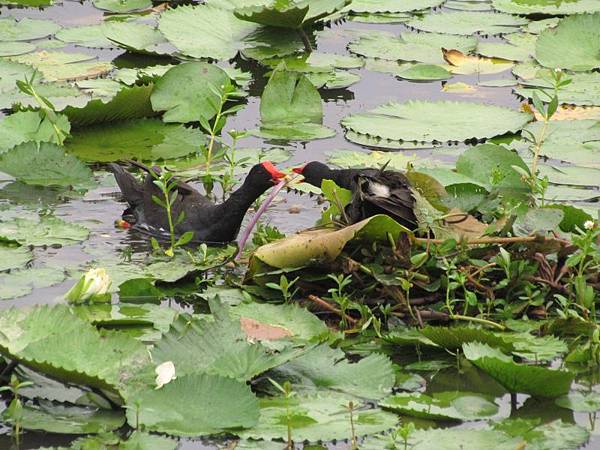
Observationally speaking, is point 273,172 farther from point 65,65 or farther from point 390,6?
point 390,6

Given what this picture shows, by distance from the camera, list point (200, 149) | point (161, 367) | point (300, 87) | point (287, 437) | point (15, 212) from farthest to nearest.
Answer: point (300, 87) → point (200, 149) → point (15, 212) → point (161, 367) → point (287, 437)

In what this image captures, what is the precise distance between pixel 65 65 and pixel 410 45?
84.9 inches

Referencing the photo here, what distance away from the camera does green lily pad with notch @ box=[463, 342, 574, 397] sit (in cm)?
432

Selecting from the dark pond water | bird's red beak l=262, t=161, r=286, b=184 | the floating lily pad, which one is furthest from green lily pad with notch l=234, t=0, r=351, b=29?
bird's red beak l=262, t=161, r=286, b=184

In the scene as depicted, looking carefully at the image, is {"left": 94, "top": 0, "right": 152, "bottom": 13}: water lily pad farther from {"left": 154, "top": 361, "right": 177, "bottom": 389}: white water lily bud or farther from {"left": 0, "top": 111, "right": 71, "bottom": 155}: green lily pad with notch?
{"left": 154, "top": 361, "right": 177, "bottom": 389}: white water lily bud

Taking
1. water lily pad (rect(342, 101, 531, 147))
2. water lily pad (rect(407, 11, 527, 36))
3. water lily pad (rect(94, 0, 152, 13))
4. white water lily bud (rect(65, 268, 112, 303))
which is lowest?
water lily pad (rect(94, 0, 152, 13))

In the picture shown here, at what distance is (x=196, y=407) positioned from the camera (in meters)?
4.11

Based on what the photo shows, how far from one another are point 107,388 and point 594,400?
1505 mm

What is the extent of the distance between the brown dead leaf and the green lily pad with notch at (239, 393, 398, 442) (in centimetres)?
46

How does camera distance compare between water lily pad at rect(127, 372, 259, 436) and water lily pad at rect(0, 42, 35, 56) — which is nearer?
water lily pad at rect(127, 372, 259, 436)

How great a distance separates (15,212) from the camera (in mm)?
6223

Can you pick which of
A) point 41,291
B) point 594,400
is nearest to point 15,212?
point 41,291

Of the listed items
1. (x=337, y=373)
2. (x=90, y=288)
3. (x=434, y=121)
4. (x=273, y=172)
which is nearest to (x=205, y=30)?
(x=434, y=121)

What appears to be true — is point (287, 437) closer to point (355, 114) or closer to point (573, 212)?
point (573, 212)
